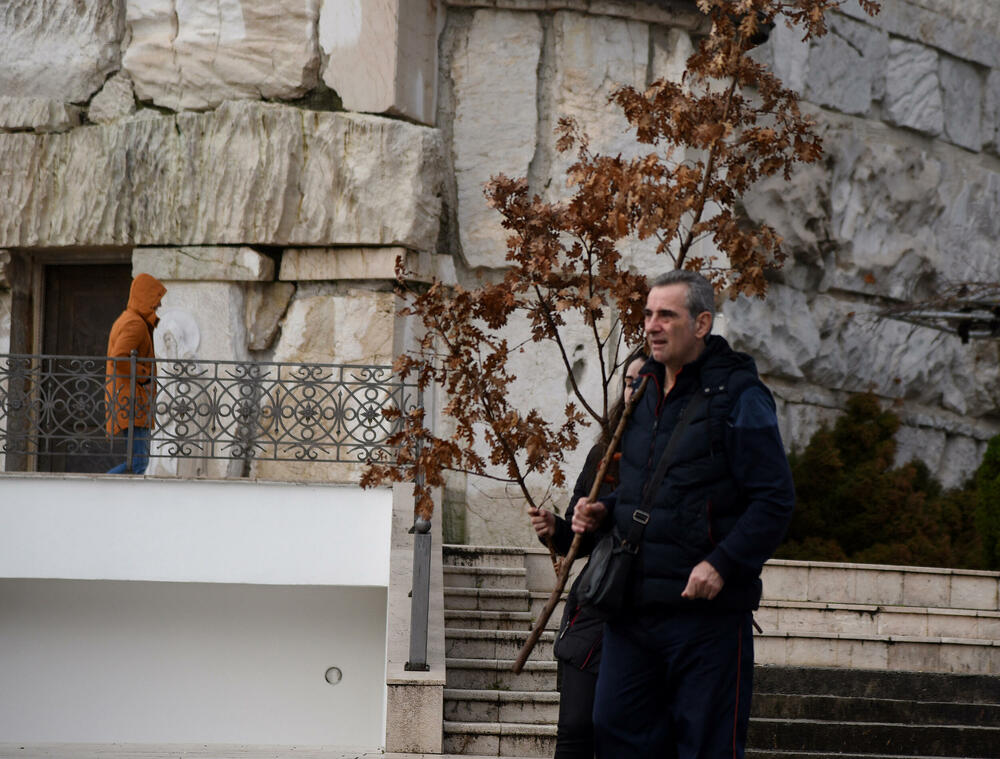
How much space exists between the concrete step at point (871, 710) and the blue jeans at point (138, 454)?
5132 mm

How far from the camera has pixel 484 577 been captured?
1027 centimetres

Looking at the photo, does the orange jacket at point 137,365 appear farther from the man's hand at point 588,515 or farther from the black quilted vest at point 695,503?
the black quilted vest at point 695,503

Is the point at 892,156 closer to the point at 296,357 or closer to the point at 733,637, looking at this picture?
the point at 296,357

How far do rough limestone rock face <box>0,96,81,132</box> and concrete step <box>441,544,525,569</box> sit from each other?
5.94 m

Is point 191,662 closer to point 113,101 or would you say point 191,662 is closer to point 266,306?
point 266,306

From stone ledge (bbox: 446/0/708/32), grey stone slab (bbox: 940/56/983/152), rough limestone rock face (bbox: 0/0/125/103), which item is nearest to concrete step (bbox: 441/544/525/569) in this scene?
stone ledge (bbox: 446/0/708/32)

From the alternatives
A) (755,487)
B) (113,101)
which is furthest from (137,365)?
(755,487)

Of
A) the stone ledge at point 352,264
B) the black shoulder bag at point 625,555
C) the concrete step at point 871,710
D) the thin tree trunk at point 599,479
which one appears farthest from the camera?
the stone ledge at point 352,264

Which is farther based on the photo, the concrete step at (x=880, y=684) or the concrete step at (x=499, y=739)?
the concrete step at (x=880, y=684)

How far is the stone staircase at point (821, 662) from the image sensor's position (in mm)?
7934

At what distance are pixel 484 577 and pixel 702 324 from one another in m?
6.36

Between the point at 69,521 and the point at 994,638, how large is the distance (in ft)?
22.6

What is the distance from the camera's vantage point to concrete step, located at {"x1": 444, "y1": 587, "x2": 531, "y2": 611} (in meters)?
9.87

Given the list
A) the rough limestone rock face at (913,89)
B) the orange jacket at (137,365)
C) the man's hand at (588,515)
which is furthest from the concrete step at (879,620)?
the rough limestone rock face at (913,89)
